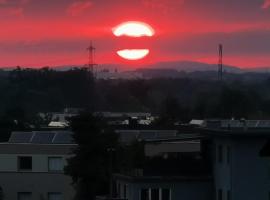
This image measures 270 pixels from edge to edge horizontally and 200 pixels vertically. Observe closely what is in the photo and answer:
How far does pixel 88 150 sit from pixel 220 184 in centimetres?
983

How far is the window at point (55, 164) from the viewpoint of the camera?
2569 inches

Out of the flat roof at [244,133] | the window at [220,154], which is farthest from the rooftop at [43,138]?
the flat roof at [244,133]

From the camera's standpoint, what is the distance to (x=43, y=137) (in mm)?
66125

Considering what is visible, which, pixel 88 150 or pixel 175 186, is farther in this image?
pixel 88 150

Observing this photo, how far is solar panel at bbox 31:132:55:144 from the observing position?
65.2 metres

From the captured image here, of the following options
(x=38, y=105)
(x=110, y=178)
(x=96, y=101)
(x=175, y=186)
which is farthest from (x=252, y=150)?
(x=96, y=101)

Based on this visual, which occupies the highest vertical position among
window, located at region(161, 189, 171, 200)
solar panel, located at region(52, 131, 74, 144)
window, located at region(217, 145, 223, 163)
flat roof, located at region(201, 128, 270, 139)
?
flat roof, located at region(201, 128, 270, 139)

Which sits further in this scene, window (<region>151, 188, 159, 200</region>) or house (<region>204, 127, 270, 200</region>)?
window (<region>151, 188, 159, 200</region>)

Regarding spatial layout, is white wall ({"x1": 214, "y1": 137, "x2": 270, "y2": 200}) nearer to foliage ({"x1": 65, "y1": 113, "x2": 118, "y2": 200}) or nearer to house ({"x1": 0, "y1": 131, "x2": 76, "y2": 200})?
foliage ({"x1": 65, "y1": 113, "x2": 118, "y2": 200})

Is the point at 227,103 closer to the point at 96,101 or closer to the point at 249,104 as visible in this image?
the point at 249,104

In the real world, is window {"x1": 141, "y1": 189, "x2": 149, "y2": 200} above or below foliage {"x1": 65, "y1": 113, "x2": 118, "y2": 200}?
below

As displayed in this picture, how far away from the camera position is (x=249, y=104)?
130 meters

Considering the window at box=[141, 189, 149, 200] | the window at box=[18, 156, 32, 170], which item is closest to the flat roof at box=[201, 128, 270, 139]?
the window at box=[141, 189, 149, 200]

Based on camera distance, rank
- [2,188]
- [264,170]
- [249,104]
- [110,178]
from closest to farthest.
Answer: [264,170]
[110,178]
[2,188]
[249,104]
